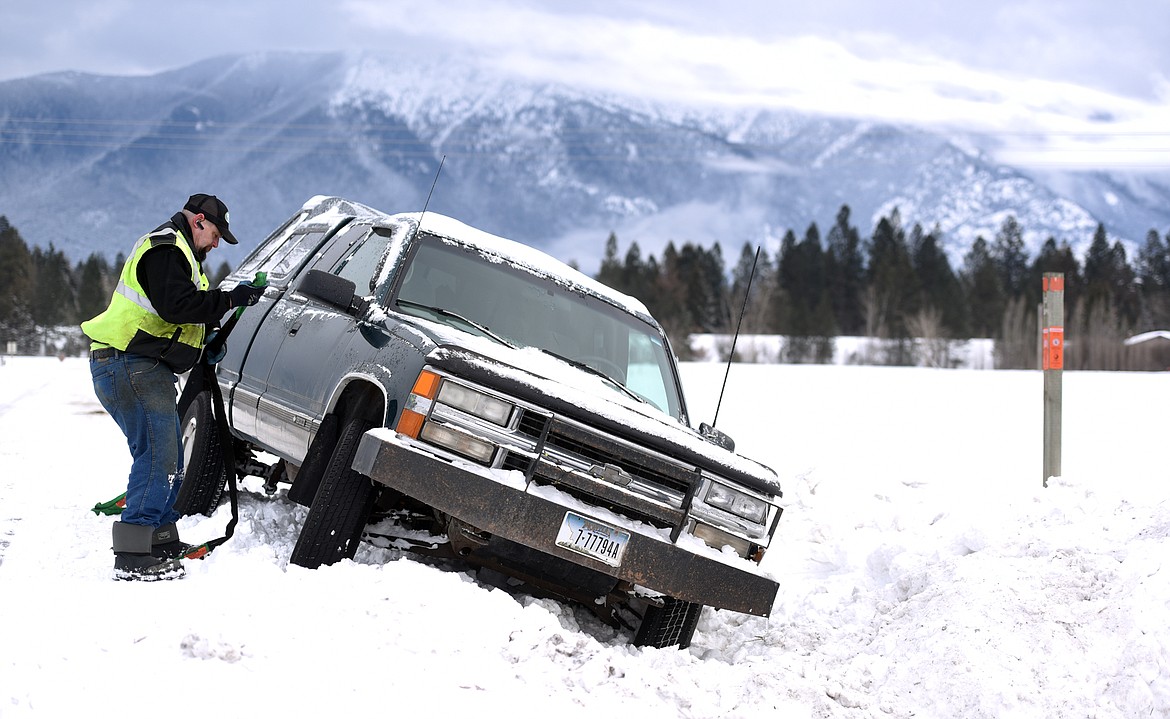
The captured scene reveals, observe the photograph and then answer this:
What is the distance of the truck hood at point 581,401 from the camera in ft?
15.2

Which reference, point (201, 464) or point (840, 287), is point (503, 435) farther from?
point (840, 287)

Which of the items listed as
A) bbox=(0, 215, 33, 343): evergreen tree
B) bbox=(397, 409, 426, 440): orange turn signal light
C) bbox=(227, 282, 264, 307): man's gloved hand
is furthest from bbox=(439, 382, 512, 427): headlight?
bbox=(0, 215, 33, 343): evergreen tree

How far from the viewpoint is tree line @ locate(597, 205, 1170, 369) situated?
99.5 metres

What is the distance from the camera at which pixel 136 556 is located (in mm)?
5281

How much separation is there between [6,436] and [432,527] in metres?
8.36

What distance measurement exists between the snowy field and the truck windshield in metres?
1.28

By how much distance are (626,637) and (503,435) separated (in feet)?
5.13

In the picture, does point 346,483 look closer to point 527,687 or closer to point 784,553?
point 527,687

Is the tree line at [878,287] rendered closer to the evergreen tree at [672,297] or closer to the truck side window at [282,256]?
the evergreen tree at [672,297]

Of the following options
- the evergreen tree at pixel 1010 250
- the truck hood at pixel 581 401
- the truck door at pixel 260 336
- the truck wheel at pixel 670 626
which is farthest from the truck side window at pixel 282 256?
the evergreen tree at pixel 1010 250

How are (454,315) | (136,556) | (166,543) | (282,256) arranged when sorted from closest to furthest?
(136,556), (166,543), (454,315), (282,256)

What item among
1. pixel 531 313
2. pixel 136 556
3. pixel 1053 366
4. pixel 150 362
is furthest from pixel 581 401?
pixel 1053 366

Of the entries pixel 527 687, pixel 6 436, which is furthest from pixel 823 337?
pixel 527 687

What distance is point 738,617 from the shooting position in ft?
20.1
